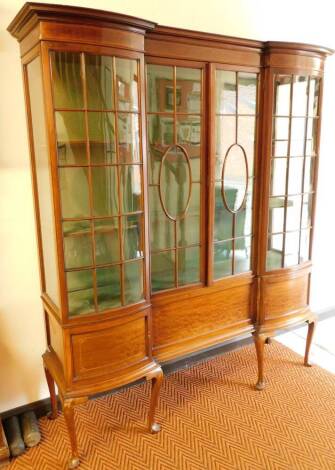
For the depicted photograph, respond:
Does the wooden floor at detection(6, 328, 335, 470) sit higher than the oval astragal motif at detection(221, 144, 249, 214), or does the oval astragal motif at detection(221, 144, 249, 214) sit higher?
the oval astragal motif at detection(221, 144, 249, 214)

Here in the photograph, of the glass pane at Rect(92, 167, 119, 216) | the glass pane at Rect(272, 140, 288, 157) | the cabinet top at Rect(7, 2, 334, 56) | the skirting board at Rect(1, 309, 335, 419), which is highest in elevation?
the cabinet top at Rect(7, 2, 334, 56)

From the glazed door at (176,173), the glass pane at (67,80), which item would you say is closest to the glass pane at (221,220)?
the glazed door at (176,173)

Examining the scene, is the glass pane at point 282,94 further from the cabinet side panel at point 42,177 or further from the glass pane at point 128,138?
the cabinet side panel at point 42,177

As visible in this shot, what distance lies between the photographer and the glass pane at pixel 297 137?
2.24 metres

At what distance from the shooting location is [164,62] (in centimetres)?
183

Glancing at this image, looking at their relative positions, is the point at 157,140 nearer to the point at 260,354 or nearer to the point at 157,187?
the point at 157,187

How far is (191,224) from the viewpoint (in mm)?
2102

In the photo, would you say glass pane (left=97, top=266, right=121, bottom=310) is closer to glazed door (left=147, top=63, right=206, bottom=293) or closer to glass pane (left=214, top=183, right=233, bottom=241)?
glazed door (left=147, top=63, right=206, bottom=293)

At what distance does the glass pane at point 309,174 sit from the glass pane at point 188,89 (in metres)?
0.82

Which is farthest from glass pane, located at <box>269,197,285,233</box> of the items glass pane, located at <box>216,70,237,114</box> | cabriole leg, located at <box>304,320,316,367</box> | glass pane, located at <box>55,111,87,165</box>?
glass pane, located at <box>55,111,87,165</box>

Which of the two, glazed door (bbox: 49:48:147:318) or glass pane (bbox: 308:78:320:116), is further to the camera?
glass pane (bbox: 308:78:320:116)

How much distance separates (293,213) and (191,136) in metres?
0.84

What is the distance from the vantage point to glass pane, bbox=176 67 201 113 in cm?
191

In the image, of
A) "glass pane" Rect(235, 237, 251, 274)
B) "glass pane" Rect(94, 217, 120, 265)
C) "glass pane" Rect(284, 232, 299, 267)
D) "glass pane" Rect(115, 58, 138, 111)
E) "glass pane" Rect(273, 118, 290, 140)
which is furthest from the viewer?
"glass pane" Rect(284, 232, 299, 267)
